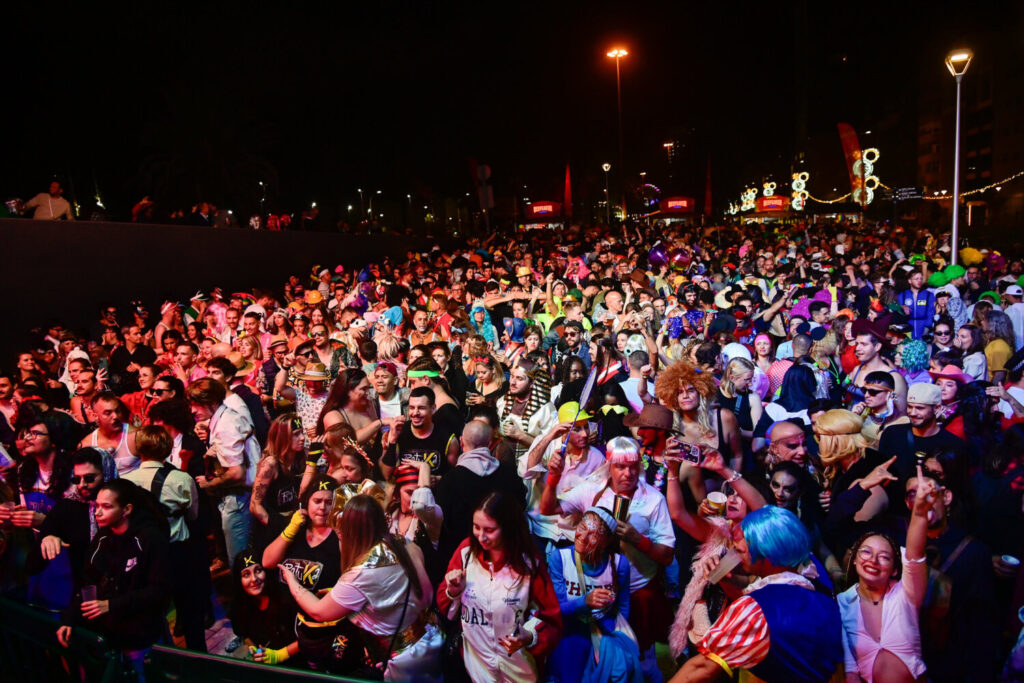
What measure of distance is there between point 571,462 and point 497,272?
9158mm

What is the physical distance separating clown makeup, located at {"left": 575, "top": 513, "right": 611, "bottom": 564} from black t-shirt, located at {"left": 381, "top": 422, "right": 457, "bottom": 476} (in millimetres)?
1600

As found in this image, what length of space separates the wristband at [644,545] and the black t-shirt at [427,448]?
62.2 inches

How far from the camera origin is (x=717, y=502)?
12.7ft

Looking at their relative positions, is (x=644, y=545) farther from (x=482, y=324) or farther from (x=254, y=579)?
(x=482, y=324)

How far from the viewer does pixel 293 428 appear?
5.08 meters

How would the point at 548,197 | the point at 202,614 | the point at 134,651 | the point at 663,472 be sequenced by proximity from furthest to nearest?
the point at 548,197, the point at 663,472, the point at 202,614, the point at 134,651

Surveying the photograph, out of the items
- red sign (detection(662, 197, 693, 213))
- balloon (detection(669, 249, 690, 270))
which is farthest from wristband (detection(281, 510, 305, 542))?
red sign (detection(662, 197, 693, 213))

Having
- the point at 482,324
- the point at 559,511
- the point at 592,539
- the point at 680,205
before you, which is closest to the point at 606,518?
the point at 592,539

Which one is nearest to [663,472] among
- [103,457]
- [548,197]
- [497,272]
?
[103,457]

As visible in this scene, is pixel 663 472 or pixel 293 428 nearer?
pixel 663 472

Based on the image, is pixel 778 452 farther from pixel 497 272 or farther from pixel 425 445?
pixel 497 272

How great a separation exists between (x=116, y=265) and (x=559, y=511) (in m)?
10.6

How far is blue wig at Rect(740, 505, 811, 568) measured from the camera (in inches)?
116

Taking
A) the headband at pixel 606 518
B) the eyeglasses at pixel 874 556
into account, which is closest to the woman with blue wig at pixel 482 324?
the headband at pixel 606 518
